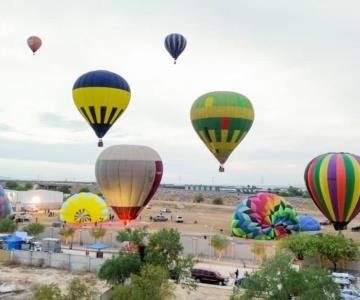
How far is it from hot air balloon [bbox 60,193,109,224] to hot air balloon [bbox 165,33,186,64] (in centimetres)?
2083

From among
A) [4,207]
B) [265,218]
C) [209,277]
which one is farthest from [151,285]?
[4,207]

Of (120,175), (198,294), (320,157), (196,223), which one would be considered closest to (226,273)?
(198,294)

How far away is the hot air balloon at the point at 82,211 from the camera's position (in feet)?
176

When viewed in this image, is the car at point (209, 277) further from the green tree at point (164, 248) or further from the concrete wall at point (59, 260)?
the concrete wall at point (59, 260)

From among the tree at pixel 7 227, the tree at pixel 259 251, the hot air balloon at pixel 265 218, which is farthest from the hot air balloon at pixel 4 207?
the tree at pixel 259 251

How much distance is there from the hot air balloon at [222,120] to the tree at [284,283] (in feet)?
73.5

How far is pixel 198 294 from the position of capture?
1020 inches

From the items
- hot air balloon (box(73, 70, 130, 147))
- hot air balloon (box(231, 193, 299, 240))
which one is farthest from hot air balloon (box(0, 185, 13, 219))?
hot air balloon (box(231, 193, 299, 240))

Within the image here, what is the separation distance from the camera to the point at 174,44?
46.8m

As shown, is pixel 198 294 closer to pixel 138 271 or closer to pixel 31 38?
pixel 138 271

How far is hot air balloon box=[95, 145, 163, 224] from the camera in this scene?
36781mm

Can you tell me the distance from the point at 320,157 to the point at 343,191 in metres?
3.88

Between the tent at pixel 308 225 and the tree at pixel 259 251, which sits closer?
the tree at pixel 259 251

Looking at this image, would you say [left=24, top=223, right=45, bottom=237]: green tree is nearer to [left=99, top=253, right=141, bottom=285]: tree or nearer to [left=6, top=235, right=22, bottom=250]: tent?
[left=6, top=235, right=22, bottom=250]: tent
